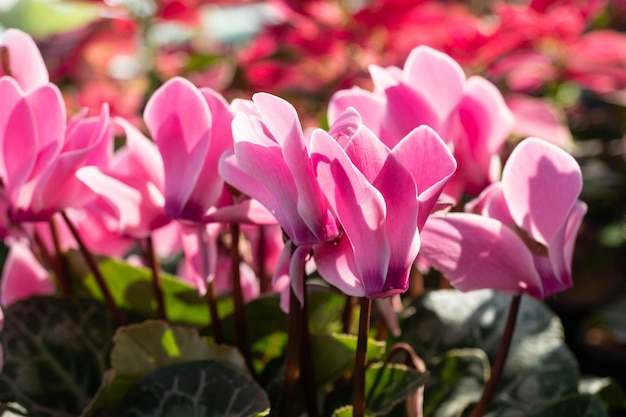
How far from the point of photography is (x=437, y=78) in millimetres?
546

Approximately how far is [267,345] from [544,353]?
21 cm

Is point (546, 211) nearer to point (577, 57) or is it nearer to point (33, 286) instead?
point (33, 286)

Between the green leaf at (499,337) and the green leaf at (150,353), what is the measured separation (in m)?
0.17

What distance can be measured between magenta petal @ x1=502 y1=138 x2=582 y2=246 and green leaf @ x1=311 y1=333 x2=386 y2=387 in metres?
0.13

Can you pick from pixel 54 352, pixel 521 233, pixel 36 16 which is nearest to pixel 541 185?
pixel 521 233

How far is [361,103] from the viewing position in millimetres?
546

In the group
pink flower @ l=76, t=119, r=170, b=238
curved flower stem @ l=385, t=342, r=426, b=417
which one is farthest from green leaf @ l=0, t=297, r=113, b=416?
curved flower stem @ l=385, t=342, r=426, b=417

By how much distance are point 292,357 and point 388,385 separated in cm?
8

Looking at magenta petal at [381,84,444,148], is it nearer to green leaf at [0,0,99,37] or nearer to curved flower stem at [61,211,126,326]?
curved flower stem at [61,211,126,326]

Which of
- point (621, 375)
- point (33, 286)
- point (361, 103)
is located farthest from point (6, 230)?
point (621, 375)

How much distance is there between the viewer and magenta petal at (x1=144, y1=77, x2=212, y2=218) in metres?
0.47

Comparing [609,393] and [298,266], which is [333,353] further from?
[609,393]

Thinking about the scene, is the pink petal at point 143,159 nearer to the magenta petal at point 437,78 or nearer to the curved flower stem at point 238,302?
the curved flower stem at point 238,302

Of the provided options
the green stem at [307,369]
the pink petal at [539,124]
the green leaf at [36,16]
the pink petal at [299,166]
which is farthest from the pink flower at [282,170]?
the green leaf at [36,16]
